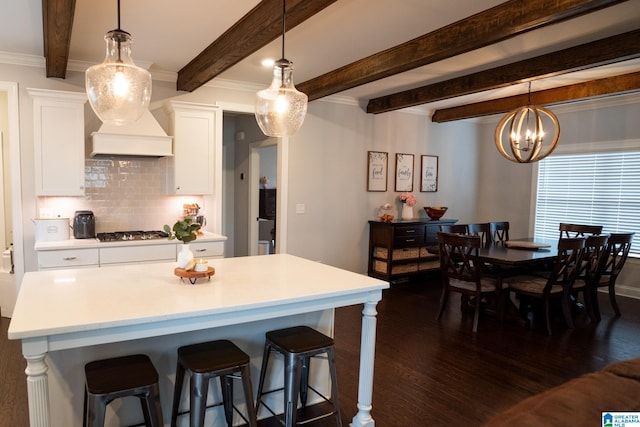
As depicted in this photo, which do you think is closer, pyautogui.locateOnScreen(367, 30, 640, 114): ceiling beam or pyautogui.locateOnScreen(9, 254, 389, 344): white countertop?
pyautogui.locateOnScreen(9, 254, 389, 344): white countertop

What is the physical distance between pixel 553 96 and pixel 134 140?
15.9ft

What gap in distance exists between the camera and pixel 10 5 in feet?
9.35

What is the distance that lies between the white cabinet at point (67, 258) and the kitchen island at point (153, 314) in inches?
56.3

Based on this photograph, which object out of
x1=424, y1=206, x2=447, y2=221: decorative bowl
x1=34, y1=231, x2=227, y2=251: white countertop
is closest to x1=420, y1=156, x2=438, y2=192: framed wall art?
x1=424, y1=206, x2=447, y2=221: decorative bowl

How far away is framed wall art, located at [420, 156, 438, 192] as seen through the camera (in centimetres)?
679

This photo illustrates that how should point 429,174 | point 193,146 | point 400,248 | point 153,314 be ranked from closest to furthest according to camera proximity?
point 153,314, point 193,146, point 400,248, point 429,174

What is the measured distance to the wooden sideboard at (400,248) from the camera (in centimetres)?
589

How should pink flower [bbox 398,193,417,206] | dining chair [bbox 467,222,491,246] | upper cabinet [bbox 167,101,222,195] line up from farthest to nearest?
pink flower [bbox 398,193,417,206] < dining chair [bbox 467,222,491,246] < upper cabinet [bbox 167,101,222,195]

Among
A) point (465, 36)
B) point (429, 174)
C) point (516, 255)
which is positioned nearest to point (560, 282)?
point (516, 255)

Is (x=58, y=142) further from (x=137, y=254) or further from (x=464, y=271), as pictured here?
(x=464, y=271)

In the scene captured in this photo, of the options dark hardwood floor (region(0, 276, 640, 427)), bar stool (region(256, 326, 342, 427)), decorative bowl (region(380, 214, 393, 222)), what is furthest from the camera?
decorative bowl (region(380, 214, 393, 222))

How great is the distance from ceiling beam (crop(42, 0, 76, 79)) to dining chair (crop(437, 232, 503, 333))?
3553 millimetres

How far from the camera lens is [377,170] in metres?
6.22

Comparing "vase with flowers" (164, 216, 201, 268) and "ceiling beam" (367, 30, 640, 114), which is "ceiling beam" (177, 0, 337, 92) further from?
"ceiling beam" (367, 30, 640, 114)
